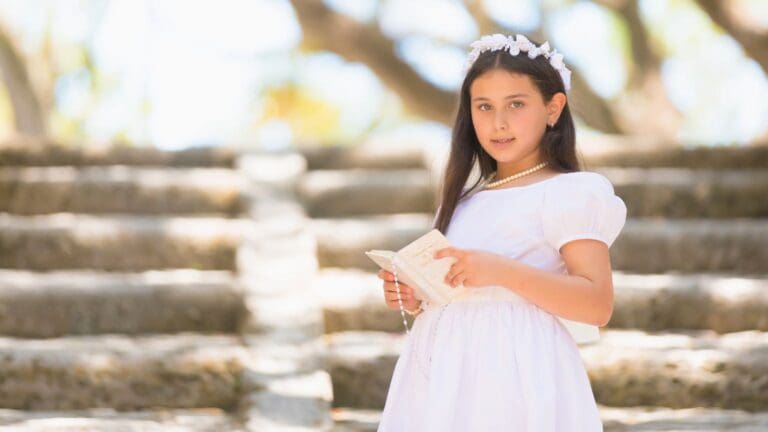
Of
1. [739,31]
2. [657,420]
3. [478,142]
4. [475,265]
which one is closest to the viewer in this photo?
[475,265]

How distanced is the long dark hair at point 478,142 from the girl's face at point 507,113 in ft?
0.08

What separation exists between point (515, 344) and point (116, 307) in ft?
6.87

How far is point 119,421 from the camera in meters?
3.19

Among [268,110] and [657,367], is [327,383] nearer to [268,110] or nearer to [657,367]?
[657,367]

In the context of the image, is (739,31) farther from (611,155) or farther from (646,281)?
(646,281)

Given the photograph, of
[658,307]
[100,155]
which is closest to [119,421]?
[658,307]

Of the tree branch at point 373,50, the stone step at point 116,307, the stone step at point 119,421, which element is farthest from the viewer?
the tree branch at point 373,50

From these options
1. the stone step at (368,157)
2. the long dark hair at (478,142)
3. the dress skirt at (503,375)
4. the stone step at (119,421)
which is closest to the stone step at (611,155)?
the stone step at (368,157)

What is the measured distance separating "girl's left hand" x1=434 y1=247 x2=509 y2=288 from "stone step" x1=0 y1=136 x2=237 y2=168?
348 cm

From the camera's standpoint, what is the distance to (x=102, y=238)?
4.44 metres

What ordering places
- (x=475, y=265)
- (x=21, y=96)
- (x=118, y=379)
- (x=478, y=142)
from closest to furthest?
(x=475, y=265) < (x=478, y=142) < (x=118, y=379) < (x=21, y=96)

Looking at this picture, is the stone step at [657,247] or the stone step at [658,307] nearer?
the stone step at [658,307]

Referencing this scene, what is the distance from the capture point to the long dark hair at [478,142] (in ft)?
8.06

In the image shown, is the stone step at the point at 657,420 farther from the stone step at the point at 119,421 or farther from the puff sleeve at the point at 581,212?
the puff sleeve at the point at 581,212
